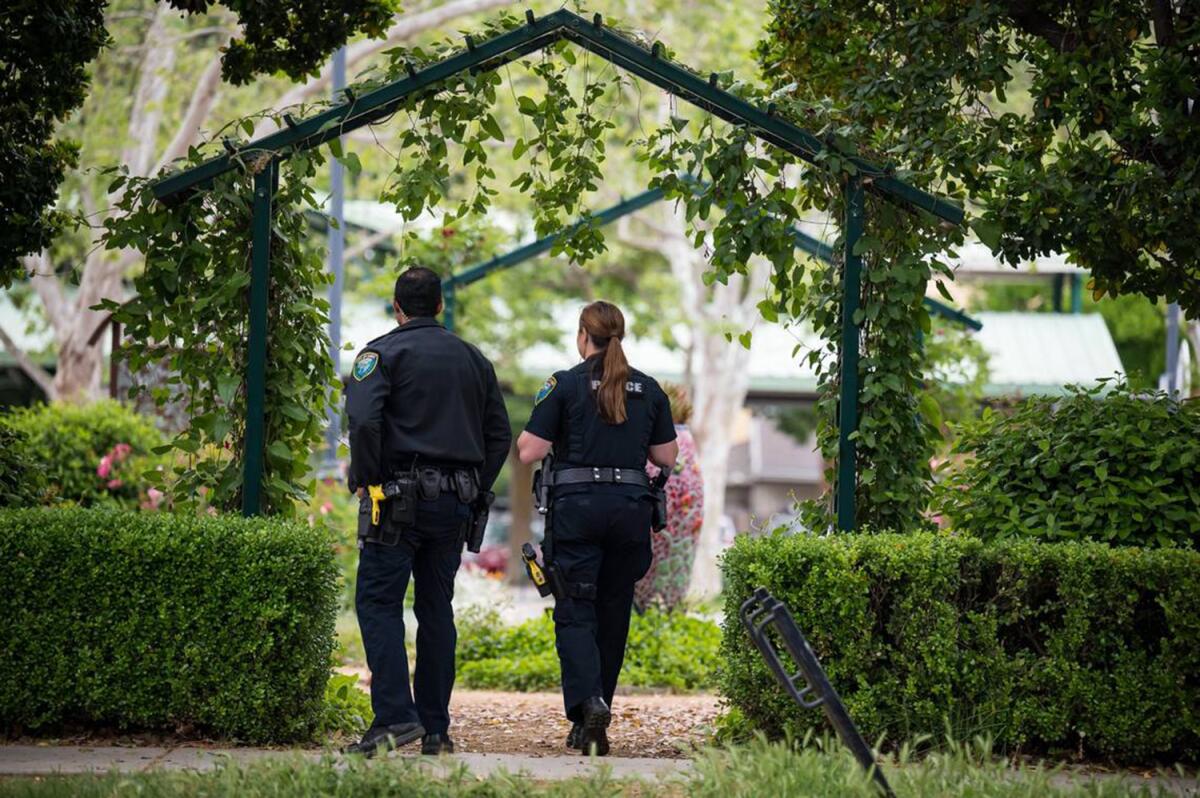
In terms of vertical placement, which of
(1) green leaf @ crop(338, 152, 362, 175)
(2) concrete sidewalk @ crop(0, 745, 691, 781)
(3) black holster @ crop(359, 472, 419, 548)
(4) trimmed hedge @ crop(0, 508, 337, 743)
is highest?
(1) green leaf @ crop(338, 152, 362, 175)

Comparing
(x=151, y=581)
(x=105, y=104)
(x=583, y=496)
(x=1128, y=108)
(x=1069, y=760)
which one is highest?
(x=105, y=104)

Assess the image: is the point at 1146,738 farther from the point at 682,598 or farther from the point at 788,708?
the point at 682,598

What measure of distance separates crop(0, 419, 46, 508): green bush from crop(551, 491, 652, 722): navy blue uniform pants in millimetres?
2963

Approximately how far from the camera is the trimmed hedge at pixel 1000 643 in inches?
261

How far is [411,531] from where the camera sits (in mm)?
6742

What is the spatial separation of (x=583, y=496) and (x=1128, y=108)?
11.9 ft

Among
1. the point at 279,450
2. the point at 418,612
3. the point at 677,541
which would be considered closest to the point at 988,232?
the point at 418,612

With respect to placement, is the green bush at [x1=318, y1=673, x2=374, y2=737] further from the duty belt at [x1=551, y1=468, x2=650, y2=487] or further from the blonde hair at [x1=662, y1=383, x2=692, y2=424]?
the blonde hair at [x1=662, y1=383, x2=692, y2=424]

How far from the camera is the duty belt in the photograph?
7.12 m

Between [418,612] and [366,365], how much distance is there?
47.6 inches

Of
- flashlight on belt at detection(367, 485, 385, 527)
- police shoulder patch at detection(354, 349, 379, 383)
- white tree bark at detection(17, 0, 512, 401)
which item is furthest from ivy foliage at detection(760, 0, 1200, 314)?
white tree bark at detection(17, 0, 512, 401)

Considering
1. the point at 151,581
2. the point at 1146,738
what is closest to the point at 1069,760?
the point at 1146,738

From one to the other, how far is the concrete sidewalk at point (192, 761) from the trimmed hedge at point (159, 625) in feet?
0.68

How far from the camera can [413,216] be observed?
26.4 ft
